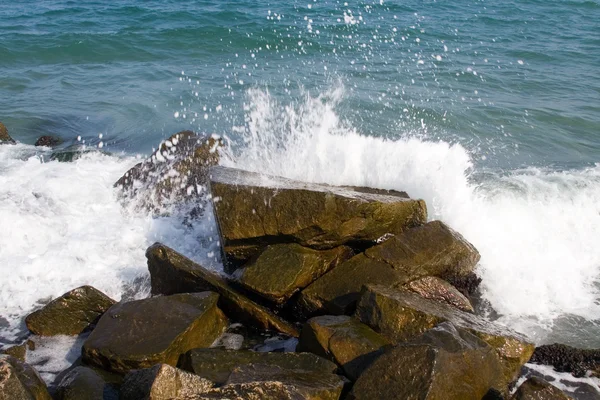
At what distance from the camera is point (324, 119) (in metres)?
8.96

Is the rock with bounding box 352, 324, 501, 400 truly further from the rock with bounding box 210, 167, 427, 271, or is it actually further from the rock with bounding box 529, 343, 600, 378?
the rock with bounding box 210, 167, 427, 271

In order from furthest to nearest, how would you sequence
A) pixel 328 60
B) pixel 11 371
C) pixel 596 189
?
pixel 328 60, pixel 596 189, pixel 11 371

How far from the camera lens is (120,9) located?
19.1 m

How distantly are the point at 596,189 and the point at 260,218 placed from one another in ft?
19.4

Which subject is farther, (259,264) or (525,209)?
(525,209)

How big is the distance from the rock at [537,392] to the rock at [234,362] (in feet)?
3.87

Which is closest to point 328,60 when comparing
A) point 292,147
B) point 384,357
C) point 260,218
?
point 292,147

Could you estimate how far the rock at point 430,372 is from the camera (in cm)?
360

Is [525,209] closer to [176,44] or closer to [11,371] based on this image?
[11,371]

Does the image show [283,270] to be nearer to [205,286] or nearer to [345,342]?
[205,286]

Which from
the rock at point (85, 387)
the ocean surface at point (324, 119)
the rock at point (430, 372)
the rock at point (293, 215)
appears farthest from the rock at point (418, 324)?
the rock at point (85, 387)

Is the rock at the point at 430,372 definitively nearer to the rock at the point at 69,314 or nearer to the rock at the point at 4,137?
the rock at the point at 69,314

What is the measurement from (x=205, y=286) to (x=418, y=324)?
1.79m

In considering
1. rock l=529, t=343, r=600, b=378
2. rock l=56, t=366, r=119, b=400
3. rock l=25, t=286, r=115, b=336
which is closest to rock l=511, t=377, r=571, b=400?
rock l=529, t=343, r=600, b=378
